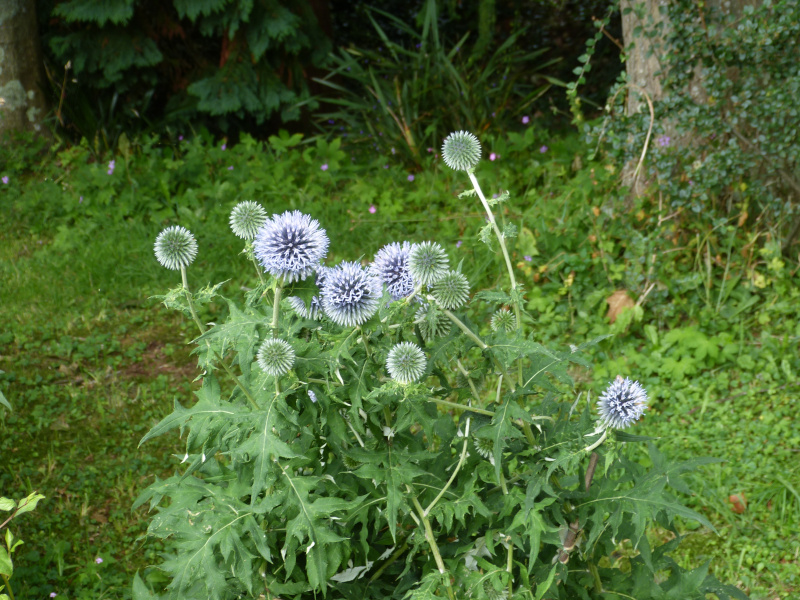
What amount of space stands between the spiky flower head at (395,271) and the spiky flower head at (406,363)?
0.15m

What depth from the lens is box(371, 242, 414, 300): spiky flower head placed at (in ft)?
6.07

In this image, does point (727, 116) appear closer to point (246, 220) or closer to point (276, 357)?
point (246, 220)

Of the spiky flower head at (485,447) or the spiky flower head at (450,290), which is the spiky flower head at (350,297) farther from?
the spiky flower head at (485,447)

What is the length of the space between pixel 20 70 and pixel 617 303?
195 inches

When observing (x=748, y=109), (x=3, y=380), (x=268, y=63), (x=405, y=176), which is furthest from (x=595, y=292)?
(x=268, y=63)

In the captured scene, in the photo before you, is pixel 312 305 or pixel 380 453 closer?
pixel 380 453

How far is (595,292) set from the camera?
4.22 m

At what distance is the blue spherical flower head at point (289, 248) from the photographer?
1.73 meters

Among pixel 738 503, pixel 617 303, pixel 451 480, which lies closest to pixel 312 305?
pixel 451 480

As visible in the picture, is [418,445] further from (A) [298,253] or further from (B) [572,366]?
(B) [572,366]

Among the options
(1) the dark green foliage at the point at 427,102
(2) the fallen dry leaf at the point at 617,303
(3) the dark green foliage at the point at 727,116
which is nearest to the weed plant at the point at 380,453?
(2) the fallen dry leaf at the point at 617,303

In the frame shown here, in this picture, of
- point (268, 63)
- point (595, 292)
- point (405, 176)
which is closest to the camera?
point (595, 292)

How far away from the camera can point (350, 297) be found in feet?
5.75

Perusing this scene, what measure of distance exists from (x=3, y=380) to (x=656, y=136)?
3.57m
